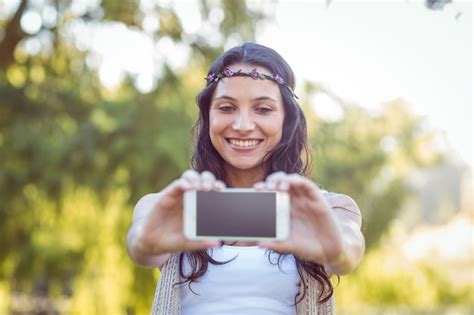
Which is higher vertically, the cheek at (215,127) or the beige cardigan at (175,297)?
the cheek at (215,127)

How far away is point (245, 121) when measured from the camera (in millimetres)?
1899

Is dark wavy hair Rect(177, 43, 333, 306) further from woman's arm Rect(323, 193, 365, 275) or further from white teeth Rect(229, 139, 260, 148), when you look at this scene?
woman's arm Rect(323, 193, 365, 275)

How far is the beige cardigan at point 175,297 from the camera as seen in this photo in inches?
73.5

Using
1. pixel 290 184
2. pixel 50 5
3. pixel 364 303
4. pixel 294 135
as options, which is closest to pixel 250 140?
→ pixel 294 135

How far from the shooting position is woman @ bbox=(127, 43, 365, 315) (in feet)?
6.11

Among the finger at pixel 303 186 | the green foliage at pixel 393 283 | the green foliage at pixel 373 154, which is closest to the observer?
the finger at pixel 303 186

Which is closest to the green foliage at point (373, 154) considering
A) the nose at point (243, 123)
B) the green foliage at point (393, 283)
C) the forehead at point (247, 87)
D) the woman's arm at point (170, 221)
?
the green foliage at point (393, 283)

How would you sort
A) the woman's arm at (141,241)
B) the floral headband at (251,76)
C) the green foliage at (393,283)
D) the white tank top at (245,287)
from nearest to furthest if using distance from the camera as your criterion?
the woman's arm at (141,241)
the white tank top at (245,287)
the floral headband at (251,76)
the green foliage at (393,283)

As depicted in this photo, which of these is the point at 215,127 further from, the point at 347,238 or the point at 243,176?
the point at 347,238

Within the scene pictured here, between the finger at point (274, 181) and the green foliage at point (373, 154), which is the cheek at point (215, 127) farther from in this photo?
the green foliage at point (373, 154)

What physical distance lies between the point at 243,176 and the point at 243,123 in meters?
0.20

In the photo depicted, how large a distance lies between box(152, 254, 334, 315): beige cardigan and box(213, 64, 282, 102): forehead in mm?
436

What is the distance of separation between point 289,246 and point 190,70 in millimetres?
6143

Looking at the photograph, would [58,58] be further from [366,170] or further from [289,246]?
[289,246]
